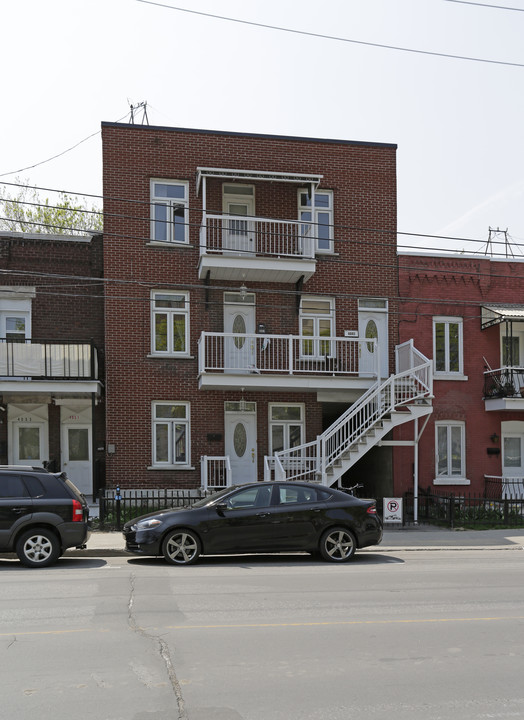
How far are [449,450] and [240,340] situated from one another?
7069mm

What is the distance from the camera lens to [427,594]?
10.2 metres

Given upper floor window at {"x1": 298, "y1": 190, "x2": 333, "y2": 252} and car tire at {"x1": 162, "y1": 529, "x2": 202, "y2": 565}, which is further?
upper floor window at {"x1": 298, "y1": 190, "x2": 333, "y2": 252}

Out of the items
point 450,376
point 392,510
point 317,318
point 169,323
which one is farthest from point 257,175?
point 392,510

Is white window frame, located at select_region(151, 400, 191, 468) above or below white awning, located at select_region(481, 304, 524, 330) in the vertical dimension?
below

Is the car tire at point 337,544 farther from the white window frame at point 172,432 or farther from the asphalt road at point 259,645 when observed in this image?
the white window frame at point 172,432

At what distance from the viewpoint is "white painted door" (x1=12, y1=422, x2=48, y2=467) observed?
21922mm

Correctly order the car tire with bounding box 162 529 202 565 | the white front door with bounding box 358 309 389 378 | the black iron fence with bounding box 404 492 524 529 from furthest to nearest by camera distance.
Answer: the white front door with bounding box 358 309 389 378 < the black iron fence with bounding box 404 492 524 529 < the car tire with bounding box 162 529 202 565

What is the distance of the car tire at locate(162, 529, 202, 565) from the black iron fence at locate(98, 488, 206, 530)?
470cm

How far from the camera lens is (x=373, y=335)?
907 inches

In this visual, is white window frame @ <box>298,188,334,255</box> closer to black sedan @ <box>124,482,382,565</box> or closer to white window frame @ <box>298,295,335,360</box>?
white window frame @ <box>298,295,335,360</box>

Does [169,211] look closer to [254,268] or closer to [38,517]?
[254,268]

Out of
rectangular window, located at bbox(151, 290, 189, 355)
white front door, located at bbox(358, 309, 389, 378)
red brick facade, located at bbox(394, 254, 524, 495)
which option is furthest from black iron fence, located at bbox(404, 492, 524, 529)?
rectangular window, located at bbox(151, 290, 189, 355)

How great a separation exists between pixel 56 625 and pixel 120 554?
6.37 m

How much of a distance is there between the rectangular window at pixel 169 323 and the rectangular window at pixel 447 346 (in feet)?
24.3
